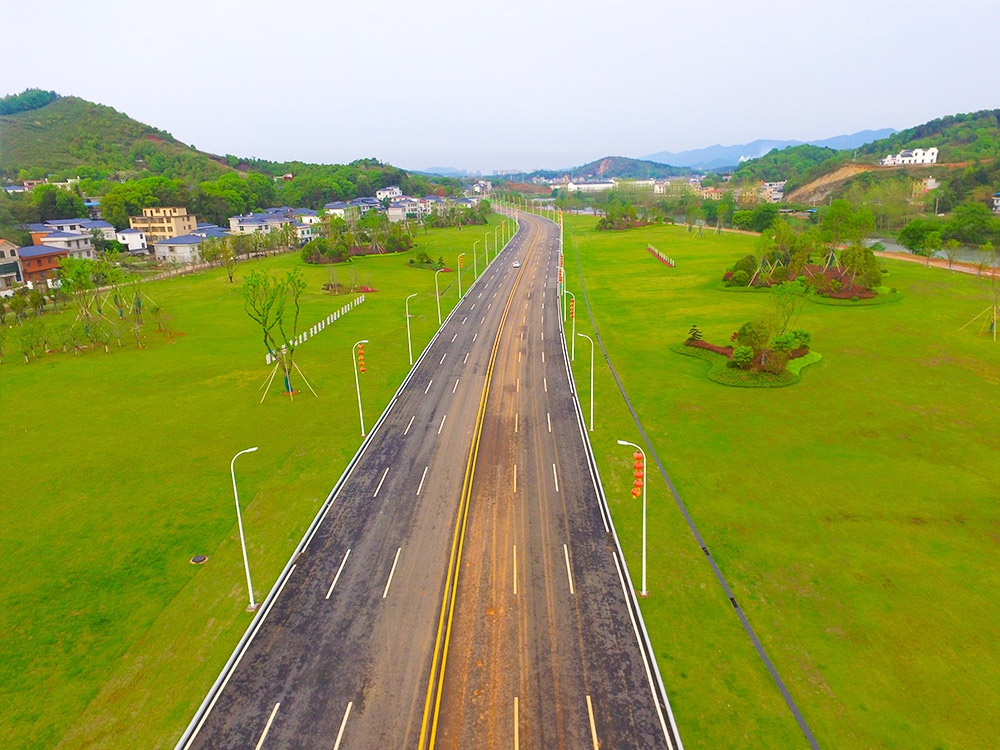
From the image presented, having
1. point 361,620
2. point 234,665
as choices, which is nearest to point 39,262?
point 234,665

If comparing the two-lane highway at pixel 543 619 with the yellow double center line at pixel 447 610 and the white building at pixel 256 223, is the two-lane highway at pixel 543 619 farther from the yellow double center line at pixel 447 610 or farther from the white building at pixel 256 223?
the white building at pixel 256 223

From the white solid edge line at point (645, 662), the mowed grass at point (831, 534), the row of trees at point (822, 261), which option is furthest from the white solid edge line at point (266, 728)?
the row of trees at point (822, 261)

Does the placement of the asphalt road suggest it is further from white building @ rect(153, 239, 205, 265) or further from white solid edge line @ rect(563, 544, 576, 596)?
white building @ rect(153, 239, 205, 265)

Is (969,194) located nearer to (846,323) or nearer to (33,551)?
(846,323)

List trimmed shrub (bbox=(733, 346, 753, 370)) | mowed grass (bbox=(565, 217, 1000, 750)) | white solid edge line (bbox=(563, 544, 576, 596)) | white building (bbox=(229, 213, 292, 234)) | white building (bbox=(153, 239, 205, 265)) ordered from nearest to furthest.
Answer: mowed grass (bbox=(565, 217, 1000, 750)) → white solid edge line (bbox=(563, 544, 576, 596)) → trimmed shrub (bbox=(733, 346, 753, 370)) → white building (bbox=(153, 239, 205, 265)) → white building (bbox=(229, 213, 292, 234))

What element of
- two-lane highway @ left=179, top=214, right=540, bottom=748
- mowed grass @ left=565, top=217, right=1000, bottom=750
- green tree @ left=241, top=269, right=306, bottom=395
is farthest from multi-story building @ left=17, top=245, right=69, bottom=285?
mowed grass @ left=565, top=217, right=1000, bottom=750
